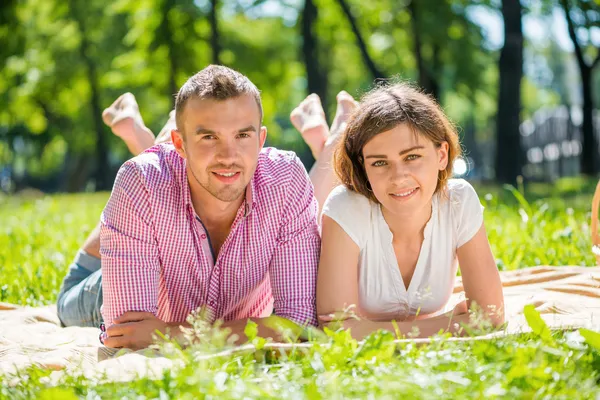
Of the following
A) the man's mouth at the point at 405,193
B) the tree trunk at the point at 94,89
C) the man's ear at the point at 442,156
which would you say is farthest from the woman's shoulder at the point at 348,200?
the tree trunk at the point at 94,89

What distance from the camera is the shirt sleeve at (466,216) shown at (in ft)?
11.8

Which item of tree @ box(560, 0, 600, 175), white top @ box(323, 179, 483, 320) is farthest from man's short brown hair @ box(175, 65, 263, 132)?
tree @ box(560, 0, 600, 175)

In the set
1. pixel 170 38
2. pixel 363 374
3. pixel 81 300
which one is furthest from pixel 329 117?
pixel 363 374

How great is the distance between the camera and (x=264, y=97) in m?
23.7

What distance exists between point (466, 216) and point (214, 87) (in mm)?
1328

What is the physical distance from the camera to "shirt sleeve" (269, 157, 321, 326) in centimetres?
338

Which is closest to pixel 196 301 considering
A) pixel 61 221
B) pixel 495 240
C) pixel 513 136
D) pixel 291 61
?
pixel 495 240

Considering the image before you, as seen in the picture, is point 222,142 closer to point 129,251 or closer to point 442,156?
point 129,251

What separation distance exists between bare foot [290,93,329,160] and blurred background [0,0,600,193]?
770 cm

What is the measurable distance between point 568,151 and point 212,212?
69.1 feet

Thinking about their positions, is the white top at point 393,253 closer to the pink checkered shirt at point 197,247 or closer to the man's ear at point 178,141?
the pink checkered shirt at point 197,247

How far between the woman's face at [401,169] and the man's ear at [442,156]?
3.7 inches

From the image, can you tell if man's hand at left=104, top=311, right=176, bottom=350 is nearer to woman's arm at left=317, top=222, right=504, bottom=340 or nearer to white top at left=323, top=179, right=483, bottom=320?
woman's arm at left=317, top=222, right=504, bottom=340

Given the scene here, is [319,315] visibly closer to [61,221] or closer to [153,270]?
[153,270]
